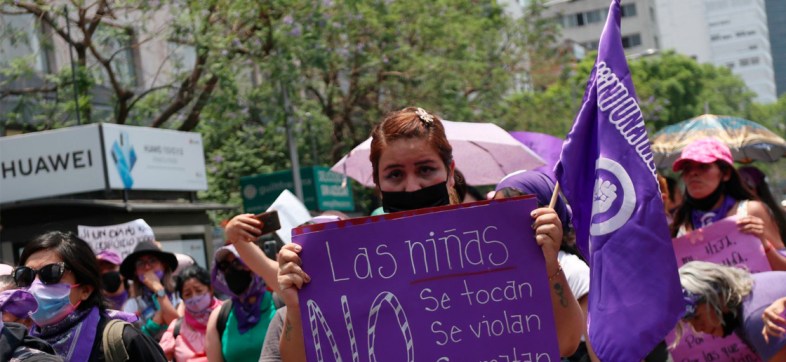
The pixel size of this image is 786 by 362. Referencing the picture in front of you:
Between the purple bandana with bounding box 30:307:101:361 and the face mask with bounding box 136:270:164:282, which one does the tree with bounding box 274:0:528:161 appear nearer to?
the face mask with bounding box 136:270:164:282

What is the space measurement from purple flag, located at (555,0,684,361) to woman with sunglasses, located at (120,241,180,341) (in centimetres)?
553

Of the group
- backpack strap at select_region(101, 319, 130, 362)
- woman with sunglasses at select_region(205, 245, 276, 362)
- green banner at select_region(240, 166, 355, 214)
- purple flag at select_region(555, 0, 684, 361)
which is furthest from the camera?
green banner at select_region(240, 166, 355, 214)

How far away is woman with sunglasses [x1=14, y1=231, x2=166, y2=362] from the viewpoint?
471cm

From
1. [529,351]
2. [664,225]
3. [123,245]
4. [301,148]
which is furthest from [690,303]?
[301,148]

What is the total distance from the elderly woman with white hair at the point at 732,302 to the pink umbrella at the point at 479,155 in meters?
4.33

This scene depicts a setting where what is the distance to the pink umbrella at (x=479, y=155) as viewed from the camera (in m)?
9.97

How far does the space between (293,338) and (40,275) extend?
4.83 feet

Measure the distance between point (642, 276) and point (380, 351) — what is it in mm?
891

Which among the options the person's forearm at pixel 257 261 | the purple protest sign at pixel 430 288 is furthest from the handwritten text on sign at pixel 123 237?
the purple protest sign at pixel 430 288

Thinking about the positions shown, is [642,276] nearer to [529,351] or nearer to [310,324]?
[529,351]

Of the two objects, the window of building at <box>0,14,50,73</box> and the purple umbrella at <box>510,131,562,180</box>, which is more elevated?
the window of building at <box>0,14,50,73</box>

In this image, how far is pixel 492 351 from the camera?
3.58 meters

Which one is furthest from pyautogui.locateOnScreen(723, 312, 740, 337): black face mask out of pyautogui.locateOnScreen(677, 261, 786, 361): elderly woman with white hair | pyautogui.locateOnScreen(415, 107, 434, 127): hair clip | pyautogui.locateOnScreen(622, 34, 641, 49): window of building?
pyautogui.locateOnScreen(622, 34, 641, 49): window of building

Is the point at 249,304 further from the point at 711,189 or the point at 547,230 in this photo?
the point at 547,230
